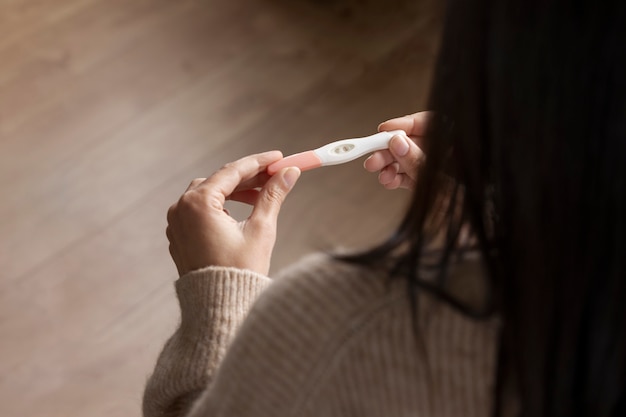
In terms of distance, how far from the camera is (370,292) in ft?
1.45

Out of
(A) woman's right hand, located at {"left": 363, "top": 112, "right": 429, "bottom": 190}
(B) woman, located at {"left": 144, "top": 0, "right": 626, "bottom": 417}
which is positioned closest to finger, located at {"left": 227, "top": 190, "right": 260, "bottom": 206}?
(A) woman's right hand, located at {"left": 363, "top": 112, "right": 429, "bottom": 190}

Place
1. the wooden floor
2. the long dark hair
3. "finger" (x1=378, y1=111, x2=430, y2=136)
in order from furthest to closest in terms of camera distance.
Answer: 1. the wooden floor
2. "finger" (x1=378, y1=111, x2=430, y2=136)
3. the long dark hair

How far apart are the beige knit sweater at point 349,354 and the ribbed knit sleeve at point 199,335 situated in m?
0.17

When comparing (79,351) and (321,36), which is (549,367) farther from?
(321,36)

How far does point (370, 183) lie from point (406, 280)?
42.4 inches

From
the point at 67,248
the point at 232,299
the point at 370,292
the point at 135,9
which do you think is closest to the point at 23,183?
the point at 67,248

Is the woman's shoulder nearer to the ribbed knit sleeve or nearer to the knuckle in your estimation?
the ribbed knit sleeve

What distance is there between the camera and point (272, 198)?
84 centimetres

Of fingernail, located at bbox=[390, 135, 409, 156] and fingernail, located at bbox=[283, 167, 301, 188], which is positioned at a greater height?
fingernail, located at bbox=[283, 167, 301, 188]

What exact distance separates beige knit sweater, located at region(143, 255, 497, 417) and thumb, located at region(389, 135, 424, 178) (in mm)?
421

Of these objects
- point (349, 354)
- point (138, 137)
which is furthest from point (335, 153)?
point (138, 137)

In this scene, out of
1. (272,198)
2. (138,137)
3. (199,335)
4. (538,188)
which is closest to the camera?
(538,188)

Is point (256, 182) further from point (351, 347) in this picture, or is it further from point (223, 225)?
point (351, 347)

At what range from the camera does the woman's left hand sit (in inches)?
30.1
